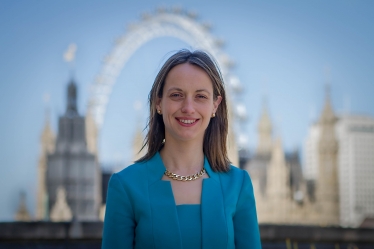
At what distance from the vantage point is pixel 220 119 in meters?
3.31

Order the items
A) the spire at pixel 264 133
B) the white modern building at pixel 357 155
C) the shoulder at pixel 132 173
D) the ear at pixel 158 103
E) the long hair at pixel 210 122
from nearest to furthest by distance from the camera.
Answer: the shoulder at pixel 132 173 → the long hair at pixel 210 122 → the ear at pixel 158 103 → the spire at pixel 264 133 → the white modern building at pixel 357 155

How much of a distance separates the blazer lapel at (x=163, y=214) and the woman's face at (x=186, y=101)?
25cm

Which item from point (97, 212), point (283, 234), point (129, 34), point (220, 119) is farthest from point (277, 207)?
point (220, 119)

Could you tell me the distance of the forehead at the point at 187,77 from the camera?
119 inches

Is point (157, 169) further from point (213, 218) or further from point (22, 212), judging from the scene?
point (22, 212)

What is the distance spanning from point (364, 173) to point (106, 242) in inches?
4231

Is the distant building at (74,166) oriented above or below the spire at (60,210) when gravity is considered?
above

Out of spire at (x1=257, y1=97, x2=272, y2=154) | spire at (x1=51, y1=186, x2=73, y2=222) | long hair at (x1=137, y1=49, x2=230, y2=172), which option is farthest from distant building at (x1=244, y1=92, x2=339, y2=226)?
long hair at (x1=137, y1=49, x2=230, y2=172)

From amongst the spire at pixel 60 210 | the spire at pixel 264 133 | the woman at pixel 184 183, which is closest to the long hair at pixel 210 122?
the woman at pixel 184 183

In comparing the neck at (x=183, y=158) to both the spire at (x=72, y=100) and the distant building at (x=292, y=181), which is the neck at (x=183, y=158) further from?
the spire at (x=72, y=100)

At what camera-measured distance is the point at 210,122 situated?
331cm

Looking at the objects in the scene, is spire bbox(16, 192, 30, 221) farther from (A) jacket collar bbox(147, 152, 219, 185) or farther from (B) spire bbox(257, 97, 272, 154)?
(A) jacket collar bbox(147, 152, 219, 185)

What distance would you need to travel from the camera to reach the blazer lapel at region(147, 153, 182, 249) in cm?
281

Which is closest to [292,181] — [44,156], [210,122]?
[44,156]
